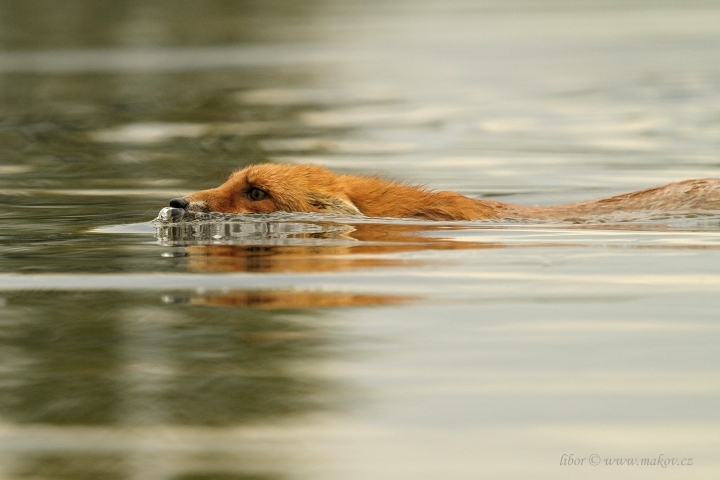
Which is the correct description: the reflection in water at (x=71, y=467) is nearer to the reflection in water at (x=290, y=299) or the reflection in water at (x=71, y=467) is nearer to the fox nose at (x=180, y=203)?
the reflection in water at (x=290, y=299)

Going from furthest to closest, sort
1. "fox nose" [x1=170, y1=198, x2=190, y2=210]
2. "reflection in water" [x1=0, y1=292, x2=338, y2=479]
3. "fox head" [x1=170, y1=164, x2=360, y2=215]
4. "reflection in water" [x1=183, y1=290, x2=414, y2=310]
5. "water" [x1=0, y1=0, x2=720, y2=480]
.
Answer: "fox head" [x1=170, y1=164, x2=360, y2=215] < "fox nose" [x1=170, y1=198, x2=190, y2=210] < "reflection in water" [x1=183, y1=290, x2=414, y2=310] < "reflection in water" [x1=0, y1=292, x2=338, y2=479] < "water" [x1=0, y1=0, x2=720, y2=480]

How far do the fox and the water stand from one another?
0.20 metres

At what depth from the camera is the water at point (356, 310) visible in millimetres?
5547

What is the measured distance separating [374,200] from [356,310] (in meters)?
4.17

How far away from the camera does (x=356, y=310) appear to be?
7.85 metres

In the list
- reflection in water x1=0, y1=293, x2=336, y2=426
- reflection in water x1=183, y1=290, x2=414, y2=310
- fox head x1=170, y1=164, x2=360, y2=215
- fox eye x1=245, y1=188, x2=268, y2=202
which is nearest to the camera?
reflection in water x1=0, y1=293, x2=336, y2=426

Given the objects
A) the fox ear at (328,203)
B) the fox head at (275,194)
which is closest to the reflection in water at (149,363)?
the fox head at (275,194)

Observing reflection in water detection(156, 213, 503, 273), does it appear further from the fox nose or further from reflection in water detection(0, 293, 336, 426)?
reflection in water detection(0, 293, 336, 426)

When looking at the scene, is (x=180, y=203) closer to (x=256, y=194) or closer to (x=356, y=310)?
(x=256, y=194)

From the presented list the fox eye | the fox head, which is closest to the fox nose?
the fox head

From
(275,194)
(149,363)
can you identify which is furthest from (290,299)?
(275,194)

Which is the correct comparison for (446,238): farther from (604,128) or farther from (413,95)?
(413,95)

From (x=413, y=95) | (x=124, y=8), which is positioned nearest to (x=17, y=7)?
(x=124, y=8)

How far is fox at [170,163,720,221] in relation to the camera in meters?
11.6
